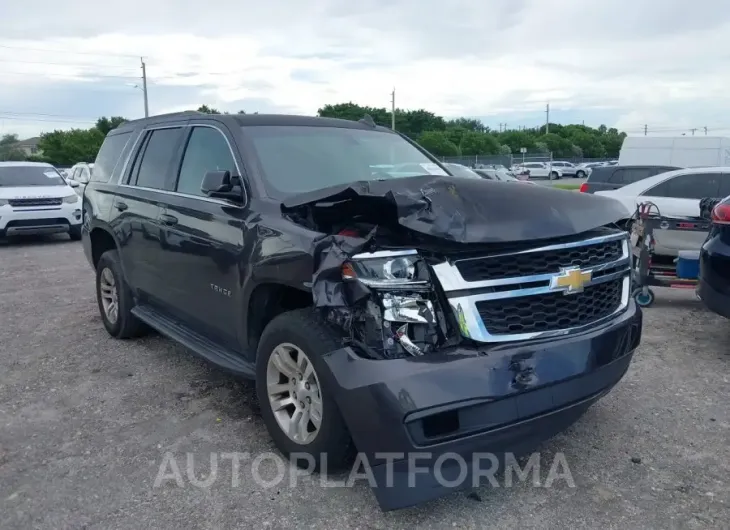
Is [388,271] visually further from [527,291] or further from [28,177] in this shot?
[28,177]

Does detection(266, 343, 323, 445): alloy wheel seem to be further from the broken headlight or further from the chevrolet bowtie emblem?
the chevrolet bowtie emblem

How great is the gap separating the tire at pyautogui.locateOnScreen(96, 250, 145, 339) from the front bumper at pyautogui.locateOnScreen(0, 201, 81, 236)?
801 cm

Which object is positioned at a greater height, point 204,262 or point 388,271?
point 388,271

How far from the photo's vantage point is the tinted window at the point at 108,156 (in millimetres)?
5913

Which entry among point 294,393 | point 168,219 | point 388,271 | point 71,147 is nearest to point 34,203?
point 168,219

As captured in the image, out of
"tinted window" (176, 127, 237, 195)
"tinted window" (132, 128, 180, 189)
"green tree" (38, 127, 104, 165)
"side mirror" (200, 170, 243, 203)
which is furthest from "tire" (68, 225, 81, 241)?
"green tree" (38, 127, 104, 165)

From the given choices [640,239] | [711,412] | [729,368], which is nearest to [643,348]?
[729,368]

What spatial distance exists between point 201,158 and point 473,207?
223 cm

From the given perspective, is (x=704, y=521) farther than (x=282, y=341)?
No

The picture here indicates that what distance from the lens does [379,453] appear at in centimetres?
279

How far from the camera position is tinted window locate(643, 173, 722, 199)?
1032 centimetres

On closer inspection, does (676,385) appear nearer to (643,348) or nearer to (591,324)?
(643,348)

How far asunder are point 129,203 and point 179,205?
3.40ft

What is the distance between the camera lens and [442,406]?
8.89 feet
